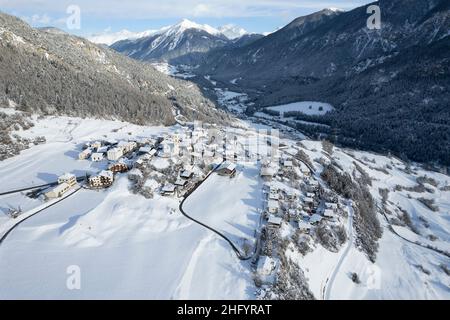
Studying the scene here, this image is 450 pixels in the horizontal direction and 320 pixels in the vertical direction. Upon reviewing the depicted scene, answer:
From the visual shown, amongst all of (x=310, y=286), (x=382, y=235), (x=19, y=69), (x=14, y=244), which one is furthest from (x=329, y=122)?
(x=14, y=244)

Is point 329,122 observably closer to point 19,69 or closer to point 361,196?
point 361,196

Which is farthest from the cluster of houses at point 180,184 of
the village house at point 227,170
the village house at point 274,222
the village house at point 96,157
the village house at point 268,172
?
the village house at point 96,157

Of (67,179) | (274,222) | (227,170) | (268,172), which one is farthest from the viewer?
(227,170)

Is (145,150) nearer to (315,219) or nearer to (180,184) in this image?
(180,184)

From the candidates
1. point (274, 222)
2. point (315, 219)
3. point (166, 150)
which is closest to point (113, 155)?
point (166, 150)

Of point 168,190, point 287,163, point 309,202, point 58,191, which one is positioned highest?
point 287,163

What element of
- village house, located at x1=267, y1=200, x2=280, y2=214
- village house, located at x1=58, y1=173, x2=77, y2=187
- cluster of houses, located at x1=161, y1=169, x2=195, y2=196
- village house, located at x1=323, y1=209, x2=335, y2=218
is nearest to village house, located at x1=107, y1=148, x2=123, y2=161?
village house, located at x1=58, y1=173, x2=77, y2=187

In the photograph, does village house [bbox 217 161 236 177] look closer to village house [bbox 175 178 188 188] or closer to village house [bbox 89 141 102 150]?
village house [bbox 175 178 188 188]
